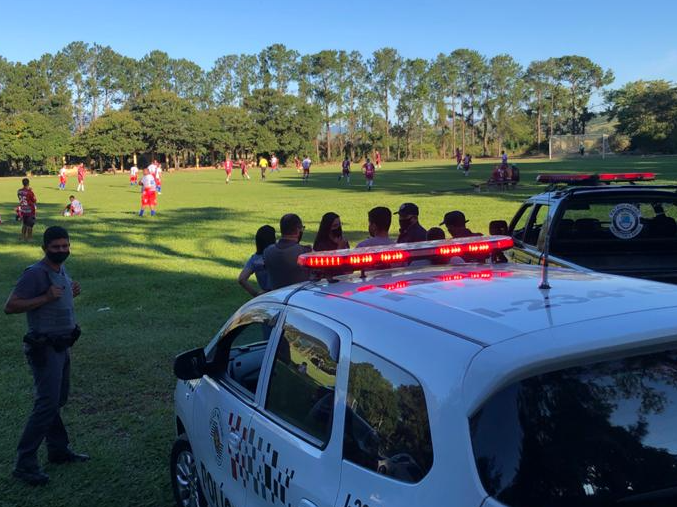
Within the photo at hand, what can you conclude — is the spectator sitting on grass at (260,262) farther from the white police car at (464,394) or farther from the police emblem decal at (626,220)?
the police emblem decal at (626,220)

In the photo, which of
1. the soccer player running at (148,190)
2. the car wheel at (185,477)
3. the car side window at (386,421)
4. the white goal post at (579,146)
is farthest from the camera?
the white goal post at (579,146)

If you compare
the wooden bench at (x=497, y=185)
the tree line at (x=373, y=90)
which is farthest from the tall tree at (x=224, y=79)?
the wooden bench at (x=497, y=185)

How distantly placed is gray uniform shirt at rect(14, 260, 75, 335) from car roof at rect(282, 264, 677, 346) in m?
2.40

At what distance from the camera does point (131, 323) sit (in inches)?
353

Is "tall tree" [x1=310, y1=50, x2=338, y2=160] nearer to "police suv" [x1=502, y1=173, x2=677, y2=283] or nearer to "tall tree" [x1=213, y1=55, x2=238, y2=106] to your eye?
"tall tree" [x1=213, y1=55, x2=238, y2=106]

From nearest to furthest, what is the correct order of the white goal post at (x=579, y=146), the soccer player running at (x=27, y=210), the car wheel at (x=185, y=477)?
A: the car wheel at (x=185, y=477), the soccer player running at (x=27, y=210), the white goal post at (x=579, y=146)

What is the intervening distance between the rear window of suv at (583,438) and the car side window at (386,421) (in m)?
0.21

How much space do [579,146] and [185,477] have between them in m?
95.1

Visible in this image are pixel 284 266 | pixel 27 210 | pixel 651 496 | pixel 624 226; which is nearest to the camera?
pixel 651 496

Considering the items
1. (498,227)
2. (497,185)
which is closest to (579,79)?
(497,185)

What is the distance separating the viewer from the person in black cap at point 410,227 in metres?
6.86

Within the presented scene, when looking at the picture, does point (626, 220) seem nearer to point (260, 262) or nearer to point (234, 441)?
point (260, 262)

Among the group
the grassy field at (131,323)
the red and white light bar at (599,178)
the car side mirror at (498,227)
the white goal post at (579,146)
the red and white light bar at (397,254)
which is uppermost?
the white goal post at (579,146)

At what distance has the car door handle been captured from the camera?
304 centimetres
